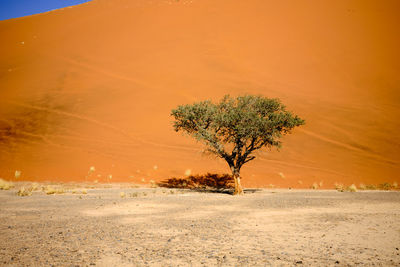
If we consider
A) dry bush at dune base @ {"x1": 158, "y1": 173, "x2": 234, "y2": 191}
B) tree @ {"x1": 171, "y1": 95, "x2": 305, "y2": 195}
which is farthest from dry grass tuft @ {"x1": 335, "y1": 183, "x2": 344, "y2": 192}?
dry bush at dune base @ {"x1": 158, "y1": 173, "x2": 234, "y2": 191}

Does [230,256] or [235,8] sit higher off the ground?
[235,8]

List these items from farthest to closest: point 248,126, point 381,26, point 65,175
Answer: point 381,26 < point 65,175 < point 248,126

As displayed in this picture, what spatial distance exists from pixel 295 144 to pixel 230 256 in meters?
20.1

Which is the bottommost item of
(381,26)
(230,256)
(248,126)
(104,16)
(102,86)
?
(230,256)

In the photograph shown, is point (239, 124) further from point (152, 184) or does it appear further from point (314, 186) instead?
point (152, 184)

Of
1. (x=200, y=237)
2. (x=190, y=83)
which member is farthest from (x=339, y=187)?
(x=190, y=83)

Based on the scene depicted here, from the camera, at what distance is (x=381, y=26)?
144ft

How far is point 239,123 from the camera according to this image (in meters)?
13.2

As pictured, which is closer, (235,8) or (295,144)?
(295,144)

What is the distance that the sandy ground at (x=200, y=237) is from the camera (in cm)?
396

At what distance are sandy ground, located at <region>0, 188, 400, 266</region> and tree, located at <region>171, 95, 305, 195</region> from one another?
515 cm

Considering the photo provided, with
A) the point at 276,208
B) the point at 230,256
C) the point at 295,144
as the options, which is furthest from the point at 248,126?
the point at 295,144

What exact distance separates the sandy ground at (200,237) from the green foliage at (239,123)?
5.17 meters

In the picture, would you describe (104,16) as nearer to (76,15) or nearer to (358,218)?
(76,15)
